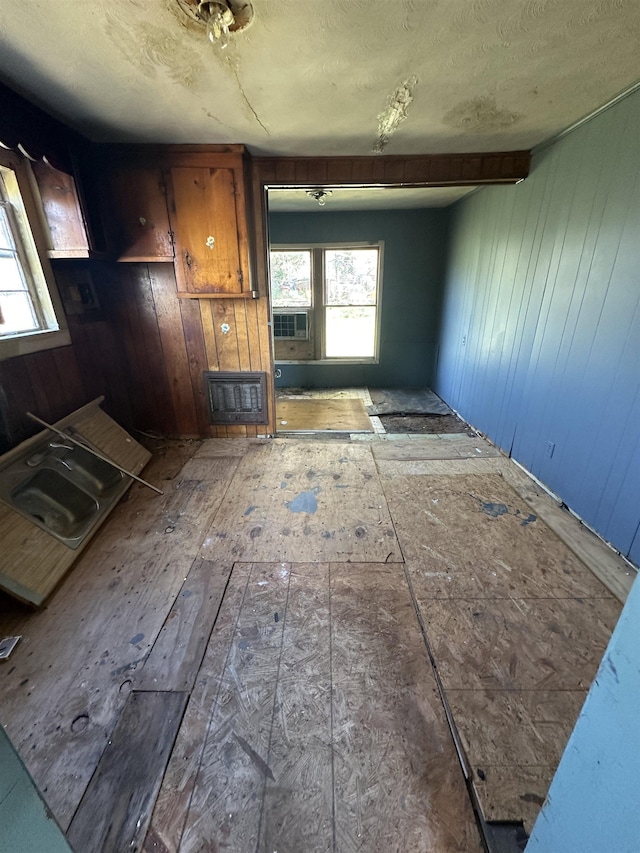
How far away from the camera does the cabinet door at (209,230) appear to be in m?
2.78

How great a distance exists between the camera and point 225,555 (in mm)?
2059

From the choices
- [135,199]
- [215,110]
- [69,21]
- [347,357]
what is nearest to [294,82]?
[215,110]

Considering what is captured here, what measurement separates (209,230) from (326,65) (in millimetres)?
1479

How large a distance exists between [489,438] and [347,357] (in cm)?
295

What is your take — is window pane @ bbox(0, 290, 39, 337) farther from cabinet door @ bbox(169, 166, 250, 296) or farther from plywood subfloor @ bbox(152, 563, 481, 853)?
plywood subfloor @ bbox(152, 563, 481, 853)

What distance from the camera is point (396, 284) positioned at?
553 cm

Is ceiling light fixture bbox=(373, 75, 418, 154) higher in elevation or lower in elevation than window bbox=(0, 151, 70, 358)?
higher

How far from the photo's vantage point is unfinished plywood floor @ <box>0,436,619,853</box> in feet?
3.46

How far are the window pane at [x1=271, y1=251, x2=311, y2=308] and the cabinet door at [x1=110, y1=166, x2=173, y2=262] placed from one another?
269cm

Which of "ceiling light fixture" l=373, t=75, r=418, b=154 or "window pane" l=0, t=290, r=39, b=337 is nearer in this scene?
"ceiling light fixture" l=373, t=75, r=418, b=154

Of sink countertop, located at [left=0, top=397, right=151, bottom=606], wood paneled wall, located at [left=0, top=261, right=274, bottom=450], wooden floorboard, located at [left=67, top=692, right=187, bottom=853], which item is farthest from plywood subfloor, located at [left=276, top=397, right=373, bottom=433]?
wooden floorboard, located at [left=67, top=692, right=187, bottom=853]

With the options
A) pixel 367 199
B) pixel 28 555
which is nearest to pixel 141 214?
pixel 28 555

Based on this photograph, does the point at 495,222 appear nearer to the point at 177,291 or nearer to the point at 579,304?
the point at 579,304

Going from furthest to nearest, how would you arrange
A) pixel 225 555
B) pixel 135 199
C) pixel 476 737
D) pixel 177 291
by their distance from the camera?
pixel 177 291 < pixel 135 199 < pixel 225 555 < pixel 476 737
